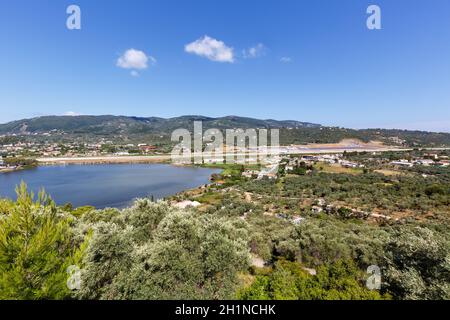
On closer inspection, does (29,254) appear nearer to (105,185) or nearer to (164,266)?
(164,266)

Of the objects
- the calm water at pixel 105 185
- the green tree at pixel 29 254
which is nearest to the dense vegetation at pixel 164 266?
the green tree at pixel 29 254

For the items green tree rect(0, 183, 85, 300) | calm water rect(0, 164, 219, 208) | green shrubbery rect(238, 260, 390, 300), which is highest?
green tree rect(0, 183, 85, 300)

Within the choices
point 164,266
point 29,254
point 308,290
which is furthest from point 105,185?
point 308,290

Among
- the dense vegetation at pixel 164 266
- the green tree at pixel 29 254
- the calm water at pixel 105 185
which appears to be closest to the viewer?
the green tree at pixel 29 254

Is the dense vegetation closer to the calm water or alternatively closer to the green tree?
the green tree

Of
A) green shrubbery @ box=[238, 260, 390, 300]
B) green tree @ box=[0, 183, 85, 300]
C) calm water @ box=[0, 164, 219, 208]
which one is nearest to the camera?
green tree @ box=[0, 183, 85, 300]

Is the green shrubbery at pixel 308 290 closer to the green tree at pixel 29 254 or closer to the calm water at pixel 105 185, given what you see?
the green tree at pixel 29 254

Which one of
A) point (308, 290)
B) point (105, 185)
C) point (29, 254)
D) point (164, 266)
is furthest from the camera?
point (105, 185)

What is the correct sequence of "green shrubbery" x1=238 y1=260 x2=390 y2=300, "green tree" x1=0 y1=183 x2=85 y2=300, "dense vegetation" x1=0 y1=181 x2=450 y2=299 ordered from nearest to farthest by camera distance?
"green tree" x1=0 y1=183 x2=85 y2=300 → "dense vegetation" x1=0 y1=181 x2=450 y2=299 → "green shrubbery" x1=238 y1=260 x2=390 y2=300

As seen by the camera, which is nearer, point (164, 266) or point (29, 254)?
point (29, 254)

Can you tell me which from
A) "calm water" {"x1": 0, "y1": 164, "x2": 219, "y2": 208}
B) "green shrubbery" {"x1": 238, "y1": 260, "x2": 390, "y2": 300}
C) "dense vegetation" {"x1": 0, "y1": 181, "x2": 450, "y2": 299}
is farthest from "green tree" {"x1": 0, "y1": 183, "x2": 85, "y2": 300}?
"calm water" {"x1": 0, "y1": 164, "x2": 219, "y2": 208}
